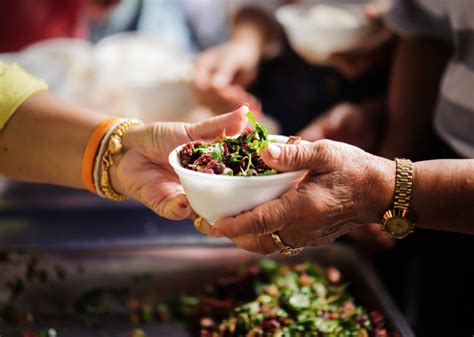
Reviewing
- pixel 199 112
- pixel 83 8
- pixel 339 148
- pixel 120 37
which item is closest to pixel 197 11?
pixel 83 8

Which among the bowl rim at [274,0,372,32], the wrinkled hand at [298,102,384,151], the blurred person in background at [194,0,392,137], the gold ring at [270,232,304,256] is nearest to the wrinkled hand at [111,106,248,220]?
the gold ring at [270,232,304,256]

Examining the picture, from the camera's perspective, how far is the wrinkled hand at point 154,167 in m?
1.25

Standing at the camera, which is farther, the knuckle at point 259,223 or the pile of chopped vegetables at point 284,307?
the pile of chopped vegetables at point 284,307

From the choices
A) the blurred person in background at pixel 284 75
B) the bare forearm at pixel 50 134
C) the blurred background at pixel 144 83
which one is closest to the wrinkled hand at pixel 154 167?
the bare forearm at pixel 50 134

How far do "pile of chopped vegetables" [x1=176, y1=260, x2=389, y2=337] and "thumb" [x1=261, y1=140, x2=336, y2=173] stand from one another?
1.63 ft

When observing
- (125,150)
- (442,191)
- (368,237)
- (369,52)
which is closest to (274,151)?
(442,191)

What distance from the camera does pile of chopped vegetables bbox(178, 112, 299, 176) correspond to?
1.04 metres

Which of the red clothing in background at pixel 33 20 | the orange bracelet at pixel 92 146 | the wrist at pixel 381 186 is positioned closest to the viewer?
the wrist at pixel 381 186

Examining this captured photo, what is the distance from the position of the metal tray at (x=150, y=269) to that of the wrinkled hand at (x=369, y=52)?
81 cm

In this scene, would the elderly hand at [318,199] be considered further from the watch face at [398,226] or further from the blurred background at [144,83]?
the blurred background at [144,83]

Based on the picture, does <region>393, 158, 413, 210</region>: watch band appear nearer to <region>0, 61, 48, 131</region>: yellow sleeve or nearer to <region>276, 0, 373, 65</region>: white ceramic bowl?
<region>0, 61, 48, 131</region>: yellow sleeve

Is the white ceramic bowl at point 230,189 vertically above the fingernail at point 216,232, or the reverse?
the white ceramic bowl at point 230,189

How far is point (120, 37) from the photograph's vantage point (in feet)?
8.79

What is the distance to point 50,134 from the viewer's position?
1.40 metres
